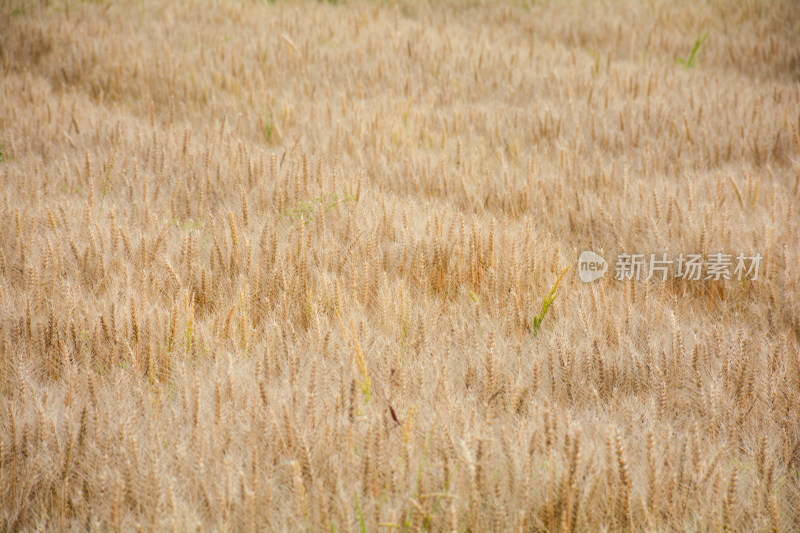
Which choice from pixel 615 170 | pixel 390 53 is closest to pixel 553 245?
pixel 615 170

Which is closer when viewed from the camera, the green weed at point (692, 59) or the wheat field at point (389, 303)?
the wheat field at point (389, 303)

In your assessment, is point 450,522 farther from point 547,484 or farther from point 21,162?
point 21,162

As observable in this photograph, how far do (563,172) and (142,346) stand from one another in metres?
2.53

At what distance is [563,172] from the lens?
3.45 metres
